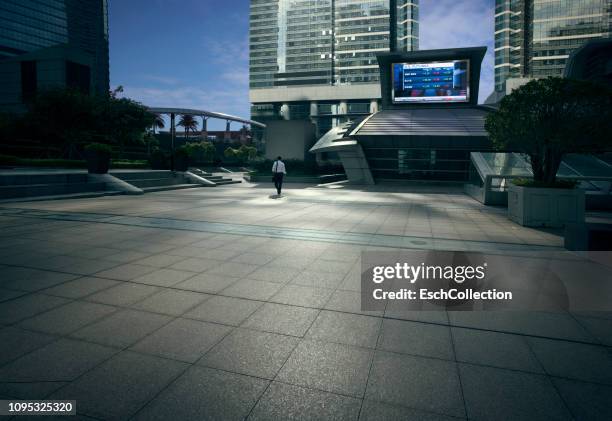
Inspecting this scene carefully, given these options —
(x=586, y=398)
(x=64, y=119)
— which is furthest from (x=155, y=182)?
(x=586, y=398)

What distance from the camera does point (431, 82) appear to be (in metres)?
36.8

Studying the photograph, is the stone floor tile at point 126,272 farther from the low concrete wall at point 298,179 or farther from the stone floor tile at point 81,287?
the low concrete wall at point 298,179

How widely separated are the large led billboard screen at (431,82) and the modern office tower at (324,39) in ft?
305

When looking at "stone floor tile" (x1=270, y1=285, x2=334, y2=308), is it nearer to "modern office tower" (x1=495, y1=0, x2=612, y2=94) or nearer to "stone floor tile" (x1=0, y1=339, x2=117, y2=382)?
"stone floor tile" (x1=0, y1=339, x2=117, y2=382)

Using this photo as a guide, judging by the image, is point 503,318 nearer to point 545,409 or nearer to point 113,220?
point 545,409

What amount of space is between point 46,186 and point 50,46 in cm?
8706

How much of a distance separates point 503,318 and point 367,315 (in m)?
1.65

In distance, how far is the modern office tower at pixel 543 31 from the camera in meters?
108

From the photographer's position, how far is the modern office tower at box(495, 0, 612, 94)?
107500 millimetres

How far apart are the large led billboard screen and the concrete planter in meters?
28.1

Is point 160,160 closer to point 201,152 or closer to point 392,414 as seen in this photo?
point 201,152

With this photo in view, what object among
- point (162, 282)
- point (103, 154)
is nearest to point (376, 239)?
point (162, 282)

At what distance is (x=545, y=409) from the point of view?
8.55 ft

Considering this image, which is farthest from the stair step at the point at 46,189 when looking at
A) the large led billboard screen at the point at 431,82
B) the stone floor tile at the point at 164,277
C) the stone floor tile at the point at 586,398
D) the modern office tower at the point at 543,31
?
the modern office tower at the point at 543,31
